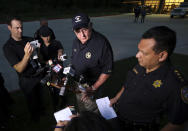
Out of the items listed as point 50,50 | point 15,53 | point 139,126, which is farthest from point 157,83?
point 50,50

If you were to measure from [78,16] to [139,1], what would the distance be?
36.9 metres

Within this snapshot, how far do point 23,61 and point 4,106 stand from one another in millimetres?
1427

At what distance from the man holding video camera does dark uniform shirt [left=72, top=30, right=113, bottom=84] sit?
2.24 ft

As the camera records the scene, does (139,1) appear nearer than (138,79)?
No

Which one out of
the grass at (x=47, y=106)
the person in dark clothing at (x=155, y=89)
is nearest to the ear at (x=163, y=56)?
the person in dark clothing at (x=155, y=89)

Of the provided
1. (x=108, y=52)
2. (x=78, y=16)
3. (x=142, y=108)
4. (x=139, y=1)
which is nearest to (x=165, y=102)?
(x=142, y=108)

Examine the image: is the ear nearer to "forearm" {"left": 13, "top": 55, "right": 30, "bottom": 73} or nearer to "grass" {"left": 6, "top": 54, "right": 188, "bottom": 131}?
"forearm" {"left": 13, "top": 55, "right": 30, "bottom": 73}

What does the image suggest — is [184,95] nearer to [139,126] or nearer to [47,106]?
[139,126]

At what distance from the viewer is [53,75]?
1806 mm

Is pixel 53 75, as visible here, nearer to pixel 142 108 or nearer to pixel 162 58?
pixel 142 108

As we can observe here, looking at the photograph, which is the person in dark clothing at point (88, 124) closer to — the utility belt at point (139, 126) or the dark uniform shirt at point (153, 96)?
the dark uniform shirt at point (153, 96)

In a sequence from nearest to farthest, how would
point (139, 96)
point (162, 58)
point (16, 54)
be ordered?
point (162, 58) → point (139, 96) → point (16, 54)

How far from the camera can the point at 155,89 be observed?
55.4 inches

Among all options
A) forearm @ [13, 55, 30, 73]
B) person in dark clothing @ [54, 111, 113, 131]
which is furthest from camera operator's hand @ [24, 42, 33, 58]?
person in dark clothing @ [54, 111, 113, 131]
